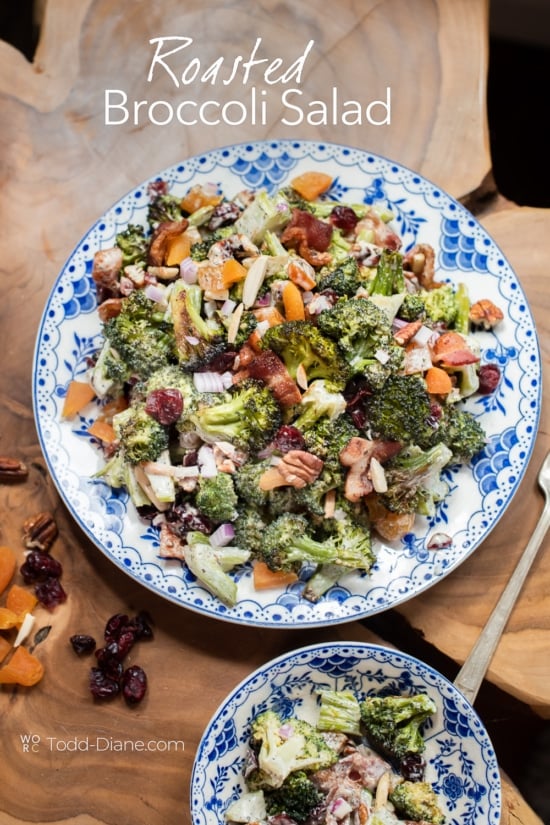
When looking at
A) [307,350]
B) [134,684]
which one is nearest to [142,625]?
[134,684]

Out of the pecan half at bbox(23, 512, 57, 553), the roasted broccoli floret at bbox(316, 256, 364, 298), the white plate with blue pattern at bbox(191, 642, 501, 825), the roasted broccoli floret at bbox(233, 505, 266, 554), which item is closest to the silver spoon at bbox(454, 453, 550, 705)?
the white plate with blue pattern at bbox(191, 642, 501, 825)

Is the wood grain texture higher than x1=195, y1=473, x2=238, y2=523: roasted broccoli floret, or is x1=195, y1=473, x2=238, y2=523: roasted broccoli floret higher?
x1=195, y1=473, x2=238, y2=523: roasted broccoli floret

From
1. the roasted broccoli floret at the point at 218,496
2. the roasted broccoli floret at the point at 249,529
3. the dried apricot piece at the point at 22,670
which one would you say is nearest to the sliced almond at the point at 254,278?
the roasted broccoli floret at the point at 218,496

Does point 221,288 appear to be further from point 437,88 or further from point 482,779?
point 482,779

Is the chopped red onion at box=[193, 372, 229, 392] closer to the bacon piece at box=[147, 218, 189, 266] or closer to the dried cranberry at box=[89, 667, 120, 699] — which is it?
the bacon piece at box=[147, 218, 189, 266]

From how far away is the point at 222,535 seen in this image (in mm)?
3090

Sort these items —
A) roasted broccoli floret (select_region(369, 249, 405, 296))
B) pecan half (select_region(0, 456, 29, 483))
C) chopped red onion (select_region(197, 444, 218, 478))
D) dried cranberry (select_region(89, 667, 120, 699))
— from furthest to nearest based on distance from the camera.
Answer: pecan half (select_region(0, 456, 29, 483)), dried cranberry (select_region(89, 667, 120, 699)), roasted broccoli floret (select_region(369, 249, 405, 296)), chopped red onion (select_region(197, 444, 218, 478))

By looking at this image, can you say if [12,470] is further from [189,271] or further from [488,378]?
[488,378]

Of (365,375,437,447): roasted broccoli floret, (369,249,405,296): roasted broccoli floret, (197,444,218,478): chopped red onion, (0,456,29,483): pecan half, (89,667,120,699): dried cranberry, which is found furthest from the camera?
(0,456,29,483): pecan half

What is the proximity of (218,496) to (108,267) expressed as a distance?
100 cm

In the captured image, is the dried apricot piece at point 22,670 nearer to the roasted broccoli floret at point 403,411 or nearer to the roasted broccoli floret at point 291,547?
the roasted broccoli floret at point 291,547

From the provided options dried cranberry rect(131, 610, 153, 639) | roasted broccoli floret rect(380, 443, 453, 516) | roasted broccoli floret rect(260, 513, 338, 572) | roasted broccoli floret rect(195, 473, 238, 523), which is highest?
roasted broccoli floret rect(380, 443, 453, 516)

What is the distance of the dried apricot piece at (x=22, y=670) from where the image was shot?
3.29 metres

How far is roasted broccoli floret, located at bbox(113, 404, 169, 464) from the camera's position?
9.87 feet
